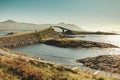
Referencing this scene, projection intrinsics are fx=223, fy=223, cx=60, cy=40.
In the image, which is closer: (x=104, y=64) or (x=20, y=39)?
(x=104, y=64)

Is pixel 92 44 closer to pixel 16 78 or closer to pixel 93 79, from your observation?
pixel 93 79

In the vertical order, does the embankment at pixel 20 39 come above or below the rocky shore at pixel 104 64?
above

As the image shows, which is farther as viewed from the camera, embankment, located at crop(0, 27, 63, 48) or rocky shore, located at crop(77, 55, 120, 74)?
embankment, located at crop(0, 27, 63, 48)

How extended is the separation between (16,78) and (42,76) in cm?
302

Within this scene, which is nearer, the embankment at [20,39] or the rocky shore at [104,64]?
the rocky shore at [104,64]

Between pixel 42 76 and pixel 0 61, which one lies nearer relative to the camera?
pixel 42 76

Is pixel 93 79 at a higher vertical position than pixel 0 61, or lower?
lower

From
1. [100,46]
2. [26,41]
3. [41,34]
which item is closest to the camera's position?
[100,46]

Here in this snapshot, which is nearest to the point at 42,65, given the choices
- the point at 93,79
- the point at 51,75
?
the point at 51,75

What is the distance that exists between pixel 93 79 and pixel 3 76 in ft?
41.3

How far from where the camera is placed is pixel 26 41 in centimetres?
12588

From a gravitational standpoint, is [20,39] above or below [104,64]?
above

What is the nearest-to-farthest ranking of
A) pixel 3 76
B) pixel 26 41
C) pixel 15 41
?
pixel 3 76, pixel 15 41, pixel 26 41

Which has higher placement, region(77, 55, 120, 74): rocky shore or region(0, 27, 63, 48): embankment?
region(0, 27, 63, 48): embankment
